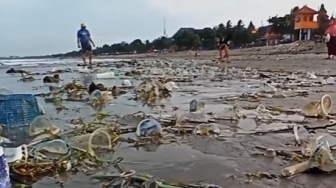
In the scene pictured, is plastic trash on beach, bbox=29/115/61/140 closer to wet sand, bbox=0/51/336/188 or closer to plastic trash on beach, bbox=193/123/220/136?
wet sand, bbox=0/51/336/188

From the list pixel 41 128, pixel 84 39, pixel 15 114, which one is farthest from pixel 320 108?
pixel 84 39

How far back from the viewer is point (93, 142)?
3.62 m

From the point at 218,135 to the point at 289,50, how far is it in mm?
38280

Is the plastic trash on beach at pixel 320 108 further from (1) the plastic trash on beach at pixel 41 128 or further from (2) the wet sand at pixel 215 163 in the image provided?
(1) the plastic trash on beach at pixel 41 128

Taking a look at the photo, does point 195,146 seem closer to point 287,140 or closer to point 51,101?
point 287,140

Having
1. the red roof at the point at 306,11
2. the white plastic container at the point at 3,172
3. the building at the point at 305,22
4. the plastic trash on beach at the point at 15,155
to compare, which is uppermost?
the red roof at the point at 306,11

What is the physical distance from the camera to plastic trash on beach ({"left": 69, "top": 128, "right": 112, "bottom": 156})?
3439 millimetres

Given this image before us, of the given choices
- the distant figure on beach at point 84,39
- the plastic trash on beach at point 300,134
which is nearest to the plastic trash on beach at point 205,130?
the plastic trash on beach at point 300,134

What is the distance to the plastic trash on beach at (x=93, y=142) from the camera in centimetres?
344


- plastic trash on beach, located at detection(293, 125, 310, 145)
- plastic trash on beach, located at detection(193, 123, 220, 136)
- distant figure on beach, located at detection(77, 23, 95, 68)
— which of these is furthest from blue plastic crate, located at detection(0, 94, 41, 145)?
distant figure on beach, located at detection(77, 23, 95, 68)

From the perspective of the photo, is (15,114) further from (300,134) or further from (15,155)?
(300,134)

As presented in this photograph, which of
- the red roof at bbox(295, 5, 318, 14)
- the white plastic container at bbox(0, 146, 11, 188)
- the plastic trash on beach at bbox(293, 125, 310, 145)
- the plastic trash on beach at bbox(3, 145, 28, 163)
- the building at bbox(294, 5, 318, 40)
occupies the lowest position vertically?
the plastic trash on beach at bbox(293, 125, 310, 145)

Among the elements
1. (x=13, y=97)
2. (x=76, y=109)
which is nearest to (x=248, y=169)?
(x=13, y=97)

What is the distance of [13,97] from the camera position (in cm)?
452
